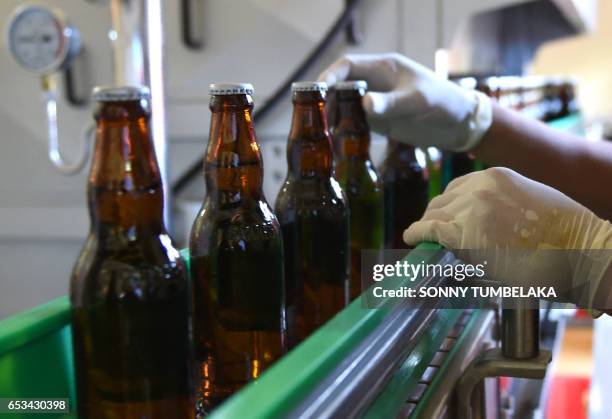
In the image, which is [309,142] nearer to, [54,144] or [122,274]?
[122,274]

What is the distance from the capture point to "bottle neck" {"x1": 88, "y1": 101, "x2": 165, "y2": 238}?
0.39m

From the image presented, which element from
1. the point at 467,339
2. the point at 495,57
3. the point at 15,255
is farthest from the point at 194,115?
the point at 495,57

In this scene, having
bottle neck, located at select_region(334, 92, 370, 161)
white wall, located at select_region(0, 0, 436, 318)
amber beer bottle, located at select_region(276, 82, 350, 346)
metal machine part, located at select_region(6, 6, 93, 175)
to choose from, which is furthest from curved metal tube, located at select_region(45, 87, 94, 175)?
amber beer bottle, located at select_region(276, 82, 350, 346)

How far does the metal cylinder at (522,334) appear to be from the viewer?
2.09 ft

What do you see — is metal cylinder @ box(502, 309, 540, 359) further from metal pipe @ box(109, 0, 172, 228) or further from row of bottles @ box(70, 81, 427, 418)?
metal pipe @ box(109, 0, 172, 228)

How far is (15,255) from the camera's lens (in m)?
2.14

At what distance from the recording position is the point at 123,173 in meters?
0.40

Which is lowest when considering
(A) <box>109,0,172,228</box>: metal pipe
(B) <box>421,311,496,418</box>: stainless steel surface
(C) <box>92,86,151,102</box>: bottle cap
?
(B) <box>421,311,496,418</box>: stainless steel surface

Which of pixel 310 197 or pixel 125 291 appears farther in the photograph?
pixel 310 197

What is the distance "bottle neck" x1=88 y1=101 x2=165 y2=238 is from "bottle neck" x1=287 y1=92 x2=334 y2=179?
227mm

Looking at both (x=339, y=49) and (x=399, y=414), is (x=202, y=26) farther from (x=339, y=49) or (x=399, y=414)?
(x=399, y=414)

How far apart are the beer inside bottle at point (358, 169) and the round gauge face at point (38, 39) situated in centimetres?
131

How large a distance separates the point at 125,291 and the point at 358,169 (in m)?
0.41

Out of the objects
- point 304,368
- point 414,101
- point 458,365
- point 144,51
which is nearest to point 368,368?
point 304,368
